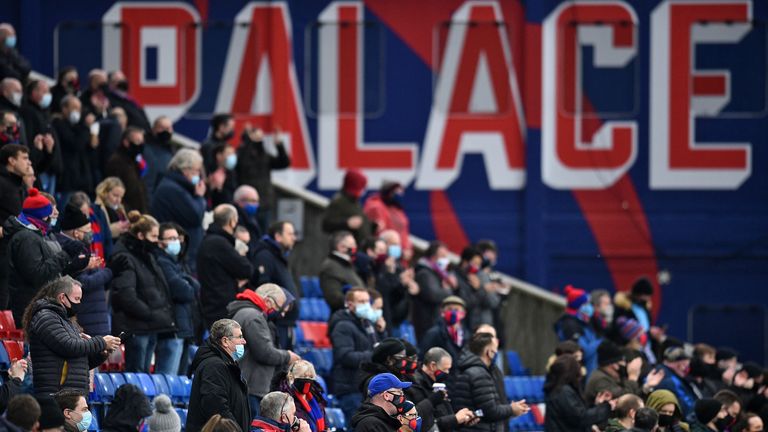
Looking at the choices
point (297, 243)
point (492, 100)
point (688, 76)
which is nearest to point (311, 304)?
point (297, 243)

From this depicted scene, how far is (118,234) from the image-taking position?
1608 cm

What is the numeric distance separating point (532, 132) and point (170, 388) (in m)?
9.11

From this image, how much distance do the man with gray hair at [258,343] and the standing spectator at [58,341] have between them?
137cm

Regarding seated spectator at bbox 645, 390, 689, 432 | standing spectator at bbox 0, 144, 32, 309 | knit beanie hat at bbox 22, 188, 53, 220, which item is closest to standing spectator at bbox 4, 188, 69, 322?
knit beanie hat at bbox 22, 188, 53, 220

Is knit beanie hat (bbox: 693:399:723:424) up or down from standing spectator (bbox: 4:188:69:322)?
down

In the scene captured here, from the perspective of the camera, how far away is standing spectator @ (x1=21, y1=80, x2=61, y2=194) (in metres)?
17.1

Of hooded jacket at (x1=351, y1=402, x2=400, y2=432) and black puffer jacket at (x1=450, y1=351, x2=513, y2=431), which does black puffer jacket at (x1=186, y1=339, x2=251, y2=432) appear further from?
black puffer jacket at (x1=450, y1=351, x2=513, y2=431)

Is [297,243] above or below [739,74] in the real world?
below

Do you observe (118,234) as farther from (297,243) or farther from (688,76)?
(688,76)

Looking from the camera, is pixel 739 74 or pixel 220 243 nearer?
pixel 220 243

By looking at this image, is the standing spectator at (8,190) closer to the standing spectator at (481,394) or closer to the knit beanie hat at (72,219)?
the knit beanie hat at (72,219)

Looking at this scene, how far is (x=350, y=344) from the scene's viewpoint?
1599cm

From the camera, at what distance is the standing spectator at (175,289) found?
15211mm

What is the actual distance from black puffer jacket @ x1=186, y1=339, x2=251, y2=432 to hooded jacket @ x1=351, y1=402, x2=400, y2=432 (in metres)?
0.78
